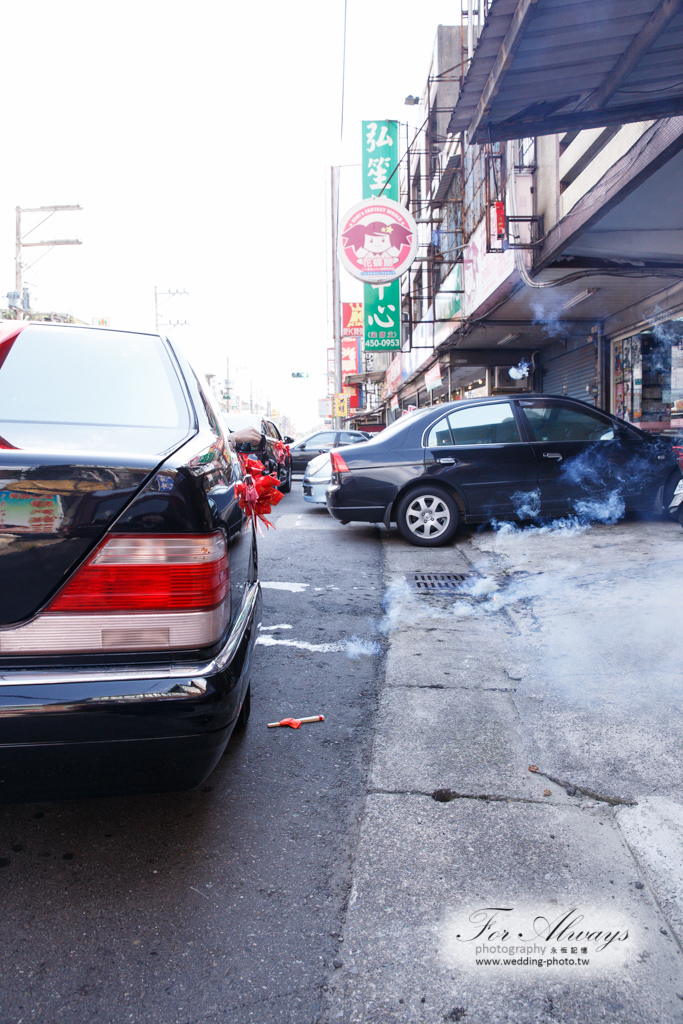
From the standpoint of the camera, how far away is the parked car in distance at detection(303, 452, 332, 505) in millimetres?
9453

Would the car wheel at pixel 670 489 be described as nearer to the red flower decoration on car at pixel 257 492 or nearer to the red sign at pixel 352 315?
the red flower decoration on car at pixel 257 492

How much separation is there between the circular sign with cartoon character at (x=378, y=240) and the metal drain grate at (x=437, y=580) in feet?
30.8

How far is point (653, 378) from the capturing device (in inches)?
405

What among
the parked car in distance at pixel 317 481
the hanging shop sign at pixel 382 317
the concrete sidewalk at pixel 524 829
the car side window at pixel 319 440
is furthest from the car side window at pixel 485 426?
the hanging shop sign at pixel 382 317

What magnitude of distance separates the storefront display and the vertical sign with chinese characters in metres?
8.86

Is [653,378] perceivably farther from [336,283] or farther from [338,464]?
[336,283]

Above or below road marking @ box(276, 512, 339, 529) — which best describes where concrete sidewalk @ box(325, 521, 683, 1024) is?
below

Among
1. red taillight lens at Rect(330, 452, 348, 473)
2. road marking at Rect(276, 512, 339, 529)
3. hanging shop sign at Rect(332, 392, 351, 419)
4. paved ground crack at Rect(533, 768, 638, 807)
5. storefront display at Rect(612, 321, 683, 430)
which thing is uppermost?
hanging shop sign at Rect(332, 392, 351, 419)

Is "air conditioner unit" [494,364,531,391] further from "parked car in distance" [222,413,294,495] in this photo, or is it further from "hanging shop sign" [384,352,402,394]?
"hanging shop sign" [384,352,402,394]

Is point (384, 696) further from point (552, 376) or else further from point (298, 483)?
point (298, 483)

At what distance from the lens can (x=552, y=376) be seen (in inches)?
575

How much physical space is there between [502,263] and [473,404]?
407 centimetres

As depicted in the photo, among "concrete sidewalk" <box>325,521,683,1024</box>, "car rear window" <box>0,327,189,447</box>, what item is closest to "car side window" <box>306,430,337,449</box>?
"concrete sidewalk" <box>325,521,683,1024</box>

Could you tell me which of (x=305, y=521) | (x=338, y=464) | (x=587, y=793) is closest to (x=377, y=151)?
(x=305, y=521)
